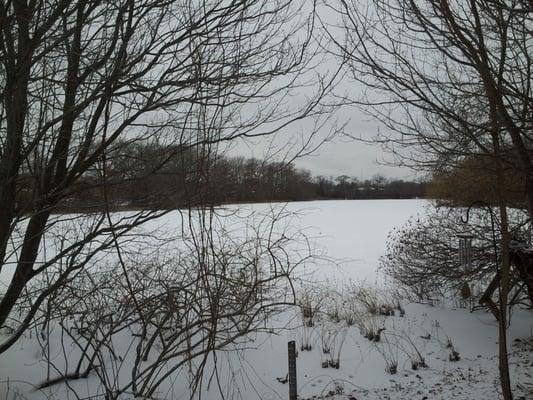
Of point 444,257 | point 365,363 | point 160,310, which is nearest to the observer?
point 160,310

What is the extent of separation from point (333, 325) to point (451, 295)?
9.88ft

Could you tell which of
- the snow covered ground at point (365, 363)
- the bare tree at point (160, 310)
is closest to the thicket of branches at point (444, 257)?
the snow covered ground at point (365, 363)

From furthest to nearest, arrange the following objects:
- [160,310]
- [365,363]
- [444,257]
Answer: [444,257]
[365,363]
[160,310]

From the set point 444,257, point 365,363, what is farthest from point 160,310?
point 444,257

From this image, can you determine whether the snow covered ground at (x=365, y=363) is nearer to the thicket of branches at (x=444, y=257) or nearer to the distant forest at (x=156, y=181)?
the distant forest at (x=156, y=181)

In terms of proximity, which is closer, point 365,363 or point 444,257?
point 365,363

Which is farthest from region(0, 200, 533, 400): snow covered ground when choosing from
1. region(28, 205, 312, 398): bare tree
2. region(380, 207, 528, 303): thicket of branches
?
region(380, 207, 528, 303): thicket of branches

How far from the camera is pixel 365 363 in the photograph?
4797 mm

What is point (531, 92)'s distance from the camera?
360 cm

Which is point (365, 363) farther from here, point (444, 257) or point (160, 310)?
point (444, 257)

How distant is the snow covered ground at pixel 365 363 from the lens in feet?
13.5

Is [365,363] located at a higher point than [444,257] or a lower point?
lower

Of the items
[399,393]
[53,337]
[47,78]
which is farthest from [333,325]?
[47,78]

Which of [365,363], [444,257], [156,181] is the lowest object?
[365,363]
